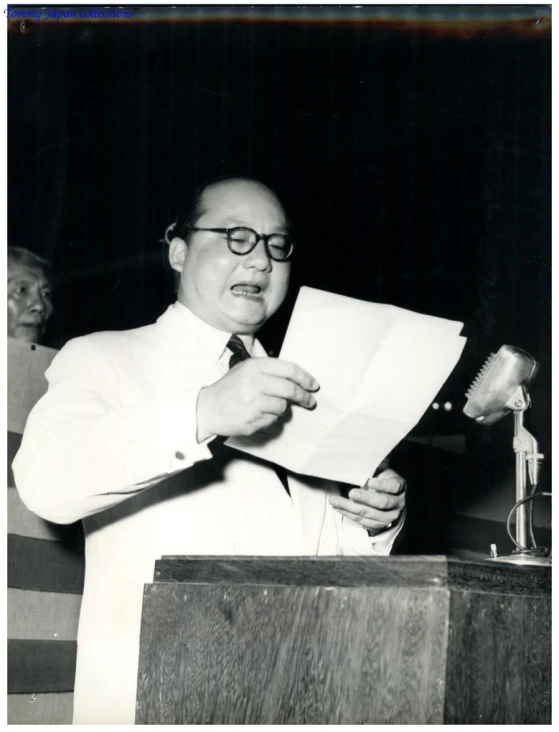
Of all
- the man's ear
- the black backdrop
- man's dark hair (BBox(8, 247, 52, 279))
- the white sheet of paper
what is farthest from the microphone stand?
man's dark hair (BBox(8, 247, 52, 279))

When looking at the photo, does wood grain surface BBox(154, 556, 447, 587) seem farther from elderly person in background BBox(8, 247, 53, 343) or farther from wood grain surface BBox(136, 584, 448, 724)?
elderly person in background BBox(8, 247, 53, 343)

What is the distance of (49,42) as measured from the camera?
5.49ft

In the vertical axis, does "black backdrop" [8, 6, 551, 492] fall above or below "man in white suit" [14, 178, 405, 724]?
above

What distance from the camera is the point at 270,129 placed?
6.11 feet

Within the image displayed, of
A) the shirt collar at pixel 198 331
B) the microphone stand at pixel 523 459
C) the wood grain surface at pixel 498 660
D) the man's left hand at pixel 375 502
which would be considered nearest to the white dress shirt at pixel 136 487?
the shirt collar at pixel 198 331

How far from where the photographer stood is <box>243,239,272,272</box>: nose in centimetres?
176

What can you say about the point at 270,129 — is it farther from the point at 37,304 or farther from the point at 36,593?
the point at 36,593

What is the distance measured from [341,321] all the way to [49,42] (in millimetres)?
840

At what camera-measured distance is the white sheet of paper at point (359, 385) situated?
128 centimetres

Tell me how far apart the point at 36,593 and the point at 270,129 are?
1052 mm

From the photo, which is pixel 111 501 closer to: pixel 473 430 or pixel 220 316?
pixel 220 316

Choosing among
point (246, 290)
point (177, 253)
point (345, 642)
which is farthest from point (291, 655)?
point (177, 253)

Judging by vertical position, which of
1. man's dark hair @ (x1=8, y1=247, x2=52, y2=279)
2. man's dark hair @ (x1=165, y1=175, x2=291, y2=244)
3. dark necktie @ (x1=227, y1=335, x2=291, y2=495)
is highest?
man's dark hair @ (x1=165, y1=175, x2=291, y2=244)

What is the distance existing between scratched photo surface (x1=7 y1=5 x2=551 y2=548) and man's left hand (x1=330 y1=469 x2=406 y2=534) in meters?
0.27
